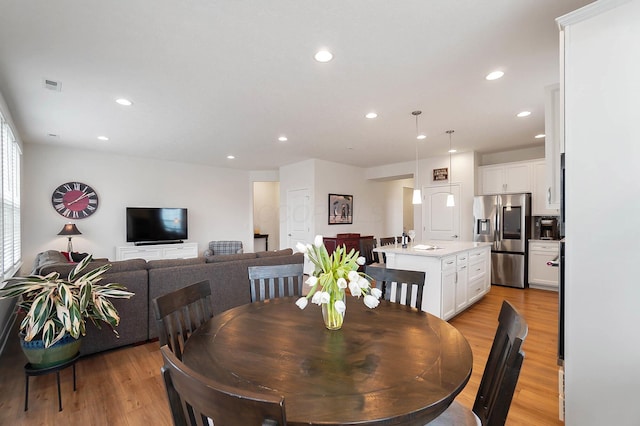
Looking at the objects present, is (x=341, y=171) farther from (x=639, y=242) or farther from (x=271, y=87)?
(x=639, y=242)

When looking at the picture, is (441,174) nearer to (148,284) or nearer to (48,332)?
(148,284)

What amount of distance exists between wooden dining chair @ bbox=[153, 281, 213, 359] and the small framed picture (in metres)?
4.90

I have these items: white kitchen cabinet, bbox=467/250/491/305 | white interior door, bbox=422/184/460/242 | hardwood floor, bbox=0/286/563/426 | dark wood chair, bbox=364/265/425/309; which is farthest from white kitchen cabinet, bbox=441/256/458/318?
white interior door, bbox=422/184/460/242

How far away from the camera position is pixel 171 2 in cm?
176

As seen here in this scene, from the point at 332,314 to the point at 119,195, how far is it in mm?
6234

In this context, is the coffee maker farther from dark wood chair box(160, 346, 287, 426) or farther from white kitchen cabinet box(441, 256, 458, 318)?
dark wood chair box(160, 346, 287, 426)

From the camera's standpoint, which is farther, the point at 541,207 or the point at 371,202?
the point at 371,202

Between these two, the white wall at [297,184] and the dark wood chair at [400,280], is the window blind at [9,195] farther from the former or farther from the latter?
the white wall at [297,184]

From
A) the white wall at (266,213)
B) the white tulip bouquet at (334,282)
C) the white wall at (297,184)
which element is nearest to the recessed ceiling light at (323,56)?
the white tulip bouquet at (334,282)

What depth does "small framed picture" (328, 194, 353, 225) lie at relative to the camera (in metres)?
6.57

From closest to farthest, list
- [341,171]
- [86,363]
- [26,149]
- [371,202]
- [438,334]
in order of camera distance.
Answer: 1. [438,334]
2. [86,363]
3. [26,149]
4. [341,171]
5. [371,202]

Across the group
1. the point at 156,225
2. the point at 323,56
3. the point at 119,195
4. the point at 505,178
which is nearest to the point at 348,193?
the point at 505,178

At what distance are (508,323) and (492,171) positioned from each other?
216 inches

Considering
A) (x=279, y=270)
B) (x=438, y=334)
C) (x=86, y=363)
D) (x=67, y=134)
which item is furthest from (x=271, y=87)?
(x=67, y=134)
